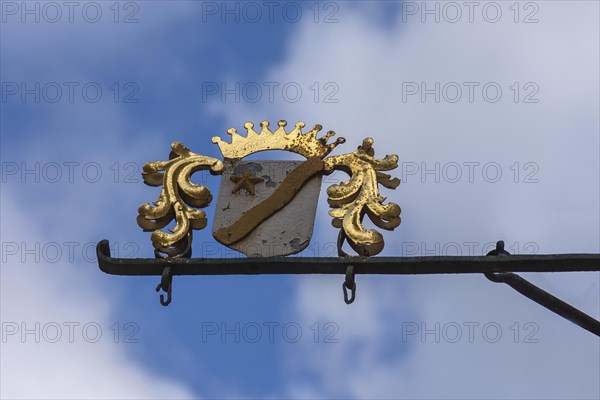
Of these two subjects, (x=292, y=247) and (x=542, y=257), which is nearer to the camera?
(x=542, y=257)

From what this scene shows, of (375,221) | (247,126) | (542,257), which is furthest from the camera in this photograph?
(247,126)

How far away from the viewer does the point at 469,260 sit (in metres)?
8.96

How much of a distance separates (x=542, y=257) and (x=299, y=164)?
1.71 m

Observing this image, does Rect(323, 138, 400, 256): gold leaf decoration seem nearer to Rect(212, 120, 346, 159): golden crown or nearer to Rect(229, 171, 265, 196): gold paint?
Rect(212, 120, 346, 159): golden crown

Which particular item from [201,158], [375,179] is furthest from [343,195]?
[201,158]

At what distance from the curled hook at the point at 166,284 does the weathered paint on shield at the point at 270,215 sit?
1.84 feet

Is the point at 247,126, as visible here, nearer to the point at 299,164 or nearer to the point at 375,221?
the point at 299,164

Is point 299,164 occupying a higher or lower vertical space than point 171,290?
higher

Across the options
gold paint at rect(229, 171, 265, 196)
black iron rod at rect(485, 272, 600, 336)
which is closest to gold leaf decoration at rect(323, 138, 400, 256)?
gold paint at rect(229, 171, 265, 196)

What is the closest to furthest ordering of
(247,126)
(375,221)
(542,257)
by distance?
(542,257), (375,221), (247,126)

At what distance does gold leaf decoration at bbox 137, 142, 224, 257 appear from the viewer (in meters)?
9.40

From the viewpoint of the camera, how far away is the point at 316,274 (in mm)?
9062

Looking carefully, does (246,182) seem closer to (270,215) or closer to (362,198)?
(270,215)

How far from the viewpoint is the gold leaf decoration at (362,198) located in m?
9.31
